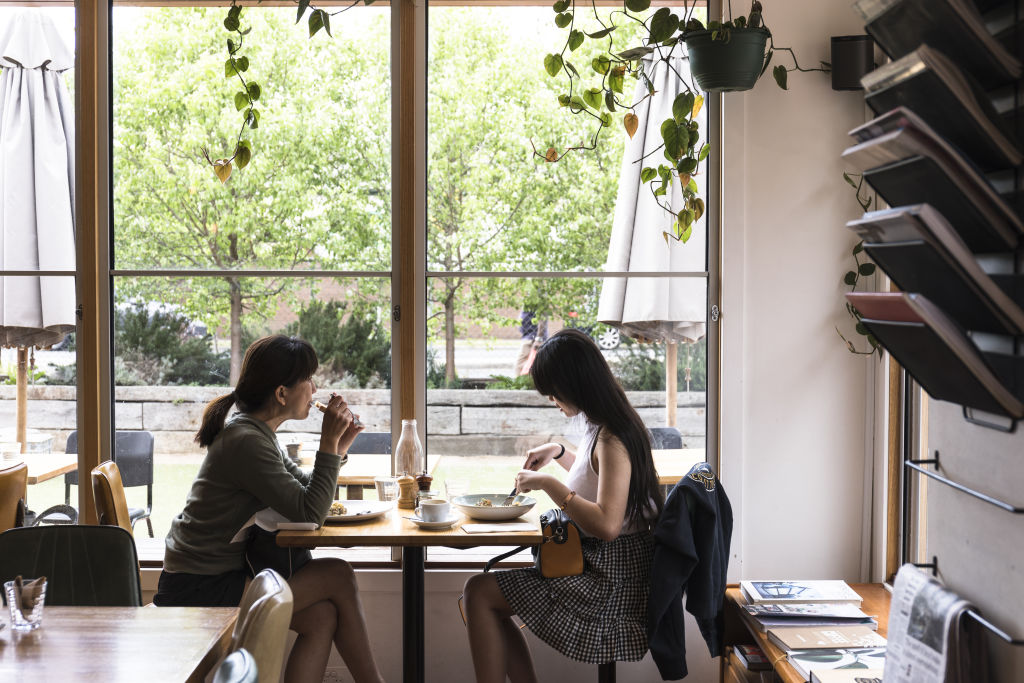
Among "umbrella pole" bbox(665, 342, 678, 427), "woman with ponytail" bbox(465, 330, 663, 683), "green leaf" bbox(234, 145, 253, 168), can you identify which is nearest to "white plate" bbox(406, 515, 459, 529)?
"woman with ponytail" bbox(465, 330, 663, 683)

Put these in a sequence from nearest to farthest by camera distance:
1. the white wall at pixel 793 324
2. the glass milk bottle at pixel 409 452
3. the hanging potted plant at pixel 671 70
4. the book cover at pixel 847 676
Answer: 1. the book cover at pixel 847 676
2. the hanging potted plant at pixel 671 70
3. the glass milk bottle at pixel 409 452
4. the white wall at pixel 793 324

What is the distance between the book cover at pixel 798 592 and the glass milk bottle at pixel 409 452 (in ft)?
3.90

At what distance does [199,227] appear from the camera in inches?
138

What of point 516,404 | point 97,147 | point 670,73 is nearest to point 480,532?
point 516,404

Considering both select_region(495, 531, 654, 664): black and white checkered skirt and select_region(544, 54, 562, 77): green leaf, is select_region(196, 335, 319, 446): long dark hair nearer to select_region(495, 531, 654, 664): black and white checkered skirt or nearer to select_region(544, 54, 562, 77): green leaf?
select_region(495, 531, 654, 664): black and white checkered skirt

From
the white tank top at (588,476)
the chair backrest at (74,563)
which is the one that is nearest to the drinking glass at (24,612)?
the chair backrest at (74,563)

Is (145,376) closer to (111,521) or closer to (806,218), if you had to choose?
(111,521)

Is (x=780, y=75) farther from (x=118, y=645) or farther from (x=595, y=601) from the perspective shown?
(x=118, y=645)

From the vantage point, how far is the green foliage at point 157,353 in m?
3.54

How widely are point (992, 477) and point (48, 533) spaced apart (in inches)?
86.5

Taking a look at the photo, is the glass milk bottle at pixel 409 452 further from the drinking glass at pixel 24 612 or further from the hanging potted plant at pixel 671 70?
the drinking glass at pixel 24 612

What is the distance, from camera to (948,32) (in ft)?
4.43

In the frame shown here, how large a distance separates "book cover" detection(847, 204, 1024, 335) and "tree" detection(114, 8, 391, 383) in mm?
2350

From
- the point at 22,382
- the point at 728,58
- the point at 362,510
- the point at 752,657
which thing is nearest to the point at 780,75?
the point at 728,58
